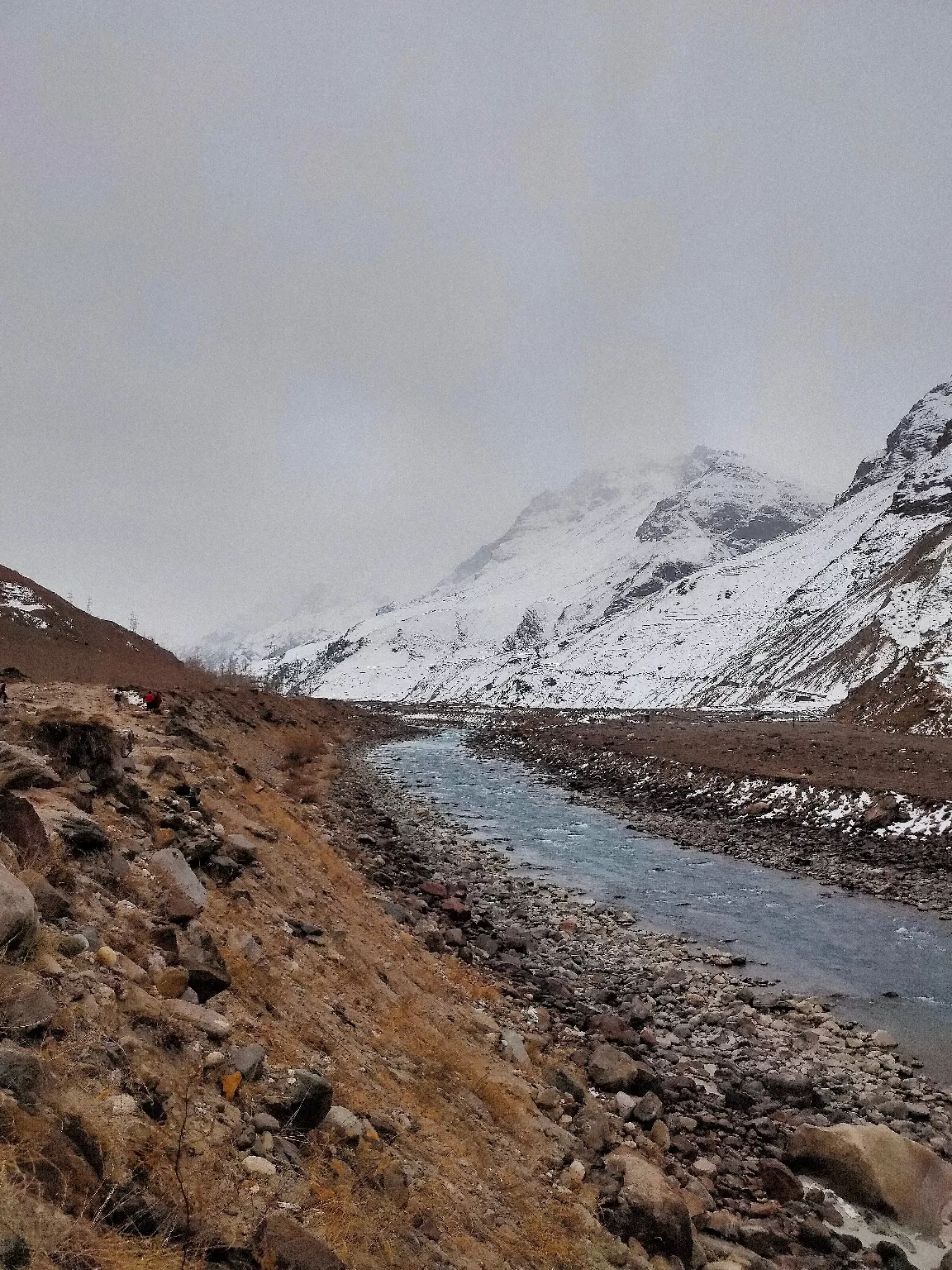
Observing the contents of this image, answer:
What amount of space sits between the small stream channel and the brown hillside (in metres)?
22.4

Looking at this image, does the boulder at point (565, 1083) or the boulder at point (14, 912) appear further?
the boulder at point (565, 1083)

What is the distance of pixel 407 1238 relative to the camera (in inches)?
199

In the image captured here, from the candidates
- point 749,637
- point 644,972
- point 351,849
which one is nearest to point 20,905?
point 644,972

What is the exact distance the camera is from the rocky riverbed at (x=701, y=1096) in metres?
7.26

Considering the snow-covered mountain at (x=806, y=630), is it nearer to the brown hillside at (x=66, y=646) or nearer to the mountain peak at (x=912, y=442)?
the mountain peak at (x=912, y=442)

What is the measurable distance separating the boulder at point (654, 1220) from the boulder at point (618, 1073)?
2.44 meters

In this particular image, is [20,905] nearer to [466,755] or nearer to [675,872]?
[675,872]

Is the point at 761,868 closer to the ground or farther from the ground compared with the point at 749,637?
closer to the ground

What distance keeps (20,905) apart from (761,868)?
68.0 feet

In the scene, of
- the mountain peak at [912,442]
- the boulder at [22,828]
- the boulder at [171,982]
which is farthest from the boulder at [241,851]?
the mountain peak at [912,442]

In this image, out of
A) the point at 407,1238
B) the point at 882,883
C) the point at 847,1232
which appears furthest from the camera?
the point at 882,883

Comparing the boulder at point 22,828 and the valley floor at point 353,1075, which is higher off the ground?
the boulder at point 22,828

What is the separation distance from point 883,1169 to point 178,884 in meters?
8.62

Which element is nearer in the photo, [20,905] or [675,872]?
[20,905]
